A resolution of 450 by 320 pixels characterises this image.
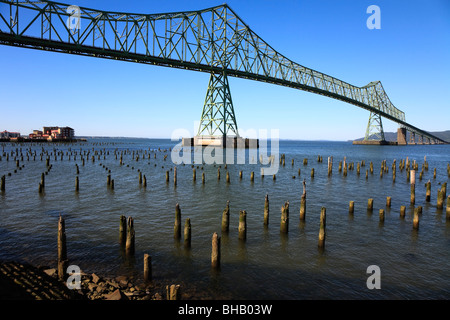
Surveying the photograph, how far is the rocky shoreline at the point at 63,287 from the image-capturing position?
7.43 meters

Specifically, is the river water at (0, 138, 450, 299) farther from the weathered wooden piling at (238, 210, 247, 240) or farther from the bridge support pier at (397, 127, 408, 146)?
the bridge support pier at (397, 127, 408, 146)

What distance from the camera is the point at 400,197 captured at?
22500 millimetres

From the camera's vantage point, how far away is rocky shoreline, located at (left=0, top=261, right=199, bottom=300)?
7426 mm

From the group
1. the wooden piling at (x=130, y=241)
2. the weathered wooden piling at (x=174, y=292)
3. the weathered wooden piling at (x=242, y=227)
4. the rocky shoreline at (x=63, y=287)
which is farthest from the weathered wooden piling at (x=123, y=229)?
the weathered wooden piling at (x=174, y=292)

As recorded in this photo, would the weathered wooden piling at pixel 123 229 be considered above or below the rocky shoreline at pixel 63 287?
above

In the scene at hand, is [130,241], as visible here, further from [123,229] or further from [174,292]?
[174,292]

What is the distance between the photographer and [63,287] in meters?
7.88

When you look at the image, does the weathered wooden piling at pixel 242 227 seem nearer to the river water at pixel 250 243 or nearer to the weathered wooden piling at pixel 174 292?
the river water at pixel 250 243

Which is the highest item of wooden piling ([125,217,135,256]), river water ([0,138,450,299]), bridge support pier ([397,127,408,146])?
bridge support pier ([397,127,408,146])

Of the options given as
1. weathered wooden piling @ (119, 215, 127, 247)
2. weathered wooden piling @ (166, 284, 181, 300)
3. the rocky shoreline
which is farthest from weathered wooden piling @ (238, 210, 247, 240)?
weathered wooden piling @ (166, 284, 181, 300)

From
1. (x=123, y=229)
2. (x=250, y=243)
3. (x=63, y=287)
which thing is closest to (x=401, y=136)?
(x=250, y=243)
